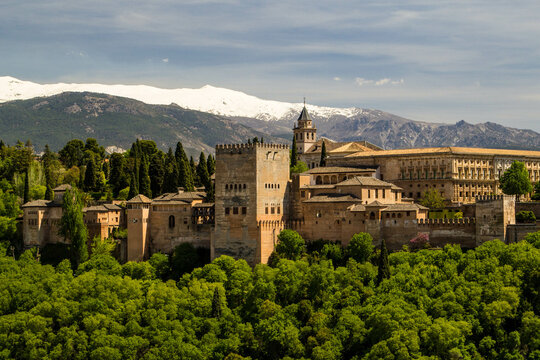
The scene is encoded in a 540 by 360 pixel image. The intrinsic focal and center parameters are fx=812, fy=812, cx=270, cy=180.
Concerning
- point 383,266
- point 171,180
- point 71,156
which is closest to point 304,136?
point 171,180

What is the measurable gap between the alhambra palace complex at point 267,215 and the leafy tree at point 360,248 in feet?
6.84

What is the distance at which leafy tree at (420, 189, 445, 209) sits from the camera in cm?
8651

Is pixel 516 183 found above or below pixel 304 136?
below

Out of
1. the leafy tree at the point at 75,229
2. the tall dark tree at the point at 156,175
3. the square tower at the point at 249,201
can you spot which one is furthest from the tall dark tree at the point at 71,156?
the square tower at the point at 249,201

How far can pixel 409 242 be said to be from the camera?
70750 mm

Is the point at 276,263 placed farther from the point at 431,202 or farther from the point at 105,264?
the point at 431,202

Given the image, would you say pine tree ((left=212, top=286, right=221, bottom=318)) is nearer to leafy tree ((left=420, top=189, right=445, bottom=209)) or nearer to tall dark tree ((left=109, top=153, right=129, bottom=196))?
leafy tree ((left=420, top=189, right=445, bottom=209))

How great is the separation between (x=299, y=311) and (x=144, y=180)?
36400 millimetres

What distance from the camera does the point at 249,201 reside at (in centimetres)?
7375

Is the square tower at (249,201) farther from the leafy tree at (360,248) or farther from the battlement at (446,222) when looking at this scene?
the battlement at (446,222)

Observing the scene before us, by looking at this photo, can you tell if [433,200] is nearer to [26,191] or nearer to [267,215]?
[267,215]

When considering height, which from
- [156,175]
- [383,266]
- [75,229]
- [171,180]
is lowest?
[383,266]

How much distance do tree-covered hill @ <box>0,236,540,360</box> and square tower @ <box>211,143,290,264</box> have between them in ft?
7.69

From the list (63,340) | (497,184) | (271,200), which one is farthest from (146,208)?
(497,184)
